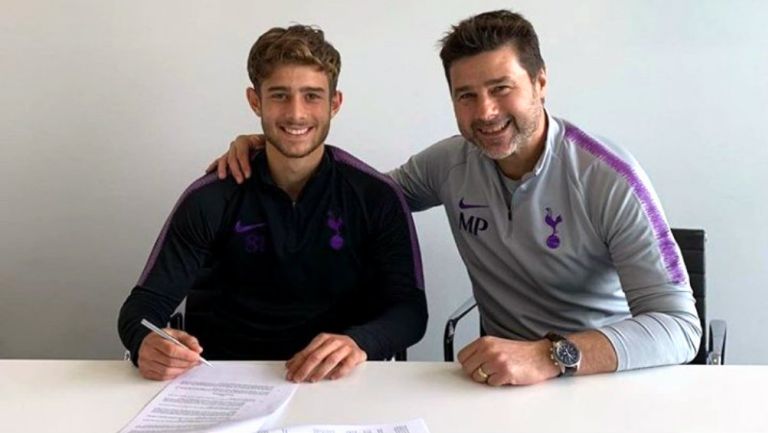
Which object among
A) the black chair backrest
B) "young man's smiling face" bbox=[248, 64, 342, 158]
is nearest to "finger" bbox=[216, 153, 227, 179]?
"young man's smiling face" bbox=[248, 64, 342, 158]

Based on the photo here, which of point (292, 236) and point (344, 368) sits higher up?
point (292, 236)

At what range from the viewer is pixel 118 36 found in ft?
7.11

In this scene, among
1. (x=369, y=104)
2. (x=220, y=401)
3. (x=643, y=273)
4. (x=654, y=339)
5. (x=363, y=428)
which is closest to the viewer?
(x=363, y=428)

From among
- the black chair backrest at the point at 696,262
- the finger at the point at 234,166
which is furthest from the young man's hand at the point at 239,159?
the black chair backrest at the point at 696,262

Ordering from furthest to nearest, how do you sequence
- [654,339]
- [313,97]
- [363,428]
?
[313,97]
[654,339]
[363,428]

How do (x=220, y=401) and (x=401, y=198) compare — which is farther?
(x=401, y=198)

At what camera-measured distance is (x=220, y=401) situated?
48.4 inches

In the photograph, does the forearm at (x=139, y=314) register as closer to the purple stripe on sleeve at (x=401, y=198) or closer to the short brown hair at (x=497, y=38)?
the purple stripe on sleeve at (x=401, y=198)

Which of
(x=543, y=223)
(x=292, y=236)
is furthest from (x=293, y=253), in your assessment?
(x=543, y=223)

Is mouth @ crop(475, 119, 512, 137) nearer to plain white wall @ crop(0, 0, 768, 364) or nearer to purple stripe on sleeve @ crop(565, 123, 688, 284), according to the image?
purple stripe on sleeve @ crop(565, 123, 688, 284)

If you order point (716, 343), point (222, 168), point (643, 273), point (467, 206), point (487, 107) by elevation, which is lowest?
point (716, 343)

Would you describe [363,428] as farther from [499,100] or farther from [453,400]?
[499,100]

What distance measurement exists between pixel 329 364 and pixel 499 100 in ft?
2.28

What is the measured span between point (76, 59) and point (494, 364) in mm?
1643
